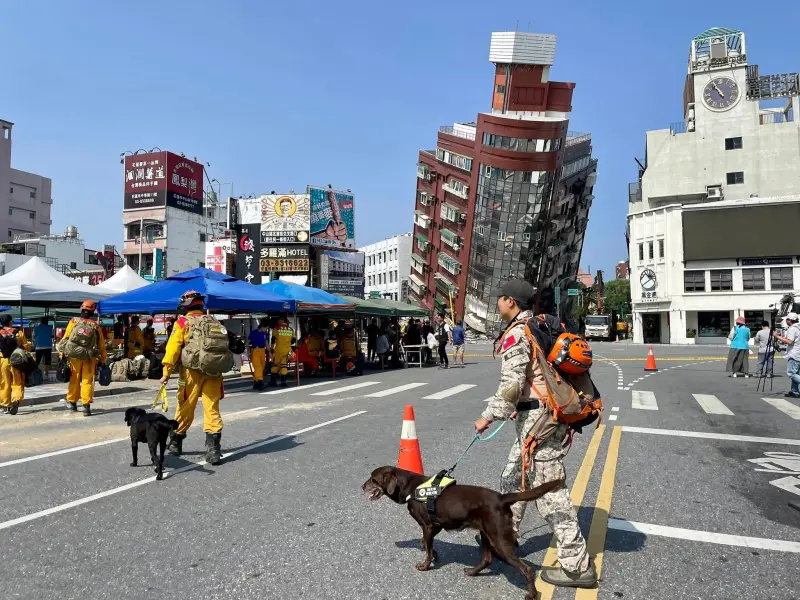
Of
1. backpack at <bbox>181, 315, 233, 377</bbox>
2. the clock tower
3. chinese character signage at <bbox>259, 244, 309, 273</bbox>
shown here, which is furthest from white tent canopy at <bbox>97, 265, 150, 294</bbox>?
the clock tower

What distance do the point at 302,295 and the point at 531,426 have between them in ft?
47.5

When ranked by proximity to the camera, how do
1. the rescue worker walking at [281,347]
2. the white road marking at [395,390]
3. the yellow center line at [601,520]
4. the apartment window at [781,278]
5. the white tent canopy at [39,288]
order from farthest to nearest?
1. the apartment window at [781,278]
2. the rescue worker walking at [281,347]
3. the white tent canopy at [39,288]
4. the white road marking at [395,390]
5. the yellow center line at [601,520]

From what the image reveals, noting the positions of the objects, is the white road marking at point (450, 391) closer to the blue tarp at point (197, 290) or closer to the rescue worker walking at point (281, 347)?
the rescue worker walking at point (281, 347)

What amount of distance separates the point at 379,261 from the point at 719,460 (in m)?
99.4

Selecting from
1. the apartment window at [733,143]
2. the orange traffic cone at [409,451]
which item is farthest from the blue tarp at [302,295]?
→ the apartment window at [733,143]

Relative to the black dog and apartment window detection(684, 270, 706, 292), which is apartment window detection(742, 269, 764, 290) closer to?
apartment window detection(684, 270, 706, 292)

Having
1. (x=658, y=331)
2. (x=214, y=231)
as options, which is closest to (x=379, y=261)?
(x=214, y=231)

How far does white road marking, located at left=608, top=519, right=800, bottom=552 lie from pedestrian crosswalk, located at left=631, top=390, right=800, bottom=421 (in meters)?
6.79

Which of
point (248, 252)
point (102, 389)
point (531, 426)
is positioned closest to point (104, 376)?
point (102, 389)

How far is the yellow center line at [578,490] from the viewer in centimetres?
351

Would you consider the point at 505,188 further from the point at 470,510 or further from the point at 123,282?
the point at 470,510

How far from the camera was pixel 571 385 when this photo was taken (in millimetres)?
3613

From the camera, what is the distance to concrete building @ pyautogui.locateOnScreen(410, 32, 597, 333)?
2532 inches

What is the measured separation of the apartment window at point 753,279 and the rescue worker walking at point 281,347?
49.6m
